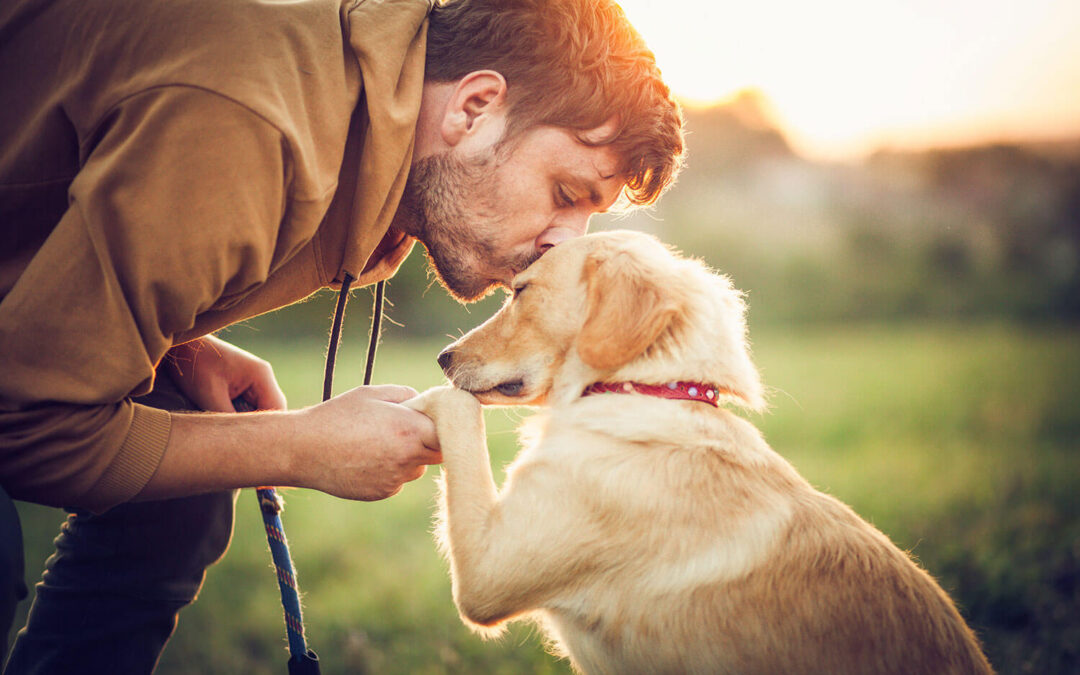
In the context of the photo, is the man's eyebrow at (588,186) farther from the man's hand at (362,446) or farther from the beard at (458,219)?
the man's hand at (362,446)

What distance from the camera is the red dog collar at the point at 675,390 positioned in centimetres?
213

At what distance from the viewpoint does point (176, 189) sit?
1.62 meters

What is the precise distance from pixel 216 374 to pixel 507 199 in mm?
1187

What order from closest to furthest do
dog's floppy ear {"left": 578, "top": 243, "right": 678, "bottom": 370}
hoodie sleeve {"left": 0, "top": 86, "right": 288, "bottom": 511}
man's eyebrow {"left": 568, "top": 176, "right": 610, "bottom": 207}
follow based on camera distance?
hoodie sleeve {"left": 0, "top": 86, "right": 288, "bottom": 511}, dog's floppy ear {"left": 578, "top": 243, "right": 678, "bottom": 370}, man's eyebrow {"left": 568, "top": 176, "right": 610, "bottom": 207}

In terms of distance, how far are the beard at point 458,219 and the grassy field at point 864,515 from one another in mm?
535

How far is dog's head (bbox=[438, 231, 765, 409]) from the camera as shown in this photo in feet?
6.98

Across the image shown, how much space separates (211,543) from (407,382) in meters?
4.57

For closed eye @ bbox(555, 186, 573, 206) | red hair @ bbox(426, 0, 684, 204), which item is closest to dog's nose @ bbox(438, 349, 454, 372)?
closed eye @ bbox(555, 186, 573, 206)

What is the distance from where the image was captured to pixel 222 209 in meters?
1.67

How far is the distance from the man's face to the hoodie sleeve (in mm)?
775

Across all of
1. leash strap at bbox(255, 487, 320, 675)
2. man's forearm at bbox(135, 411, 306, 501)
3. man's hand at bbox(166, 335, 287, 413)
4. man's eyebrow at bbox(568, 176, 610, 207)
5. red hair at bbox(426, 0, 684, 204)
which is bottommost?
leash strap at bbox(255, 487, 320, 675)

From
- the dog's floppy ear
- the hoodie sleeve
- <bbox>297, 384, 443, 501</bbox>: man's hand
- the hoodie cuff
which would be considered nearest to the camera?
the hoodie sleeve

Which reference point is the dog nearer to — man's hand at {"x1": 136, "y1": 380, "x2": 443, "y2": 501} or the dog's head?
the dog's head

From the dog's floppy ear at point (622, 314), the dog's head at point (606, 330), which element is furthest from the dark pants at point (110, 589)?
the dog's floppy ear at point (622, 314)
